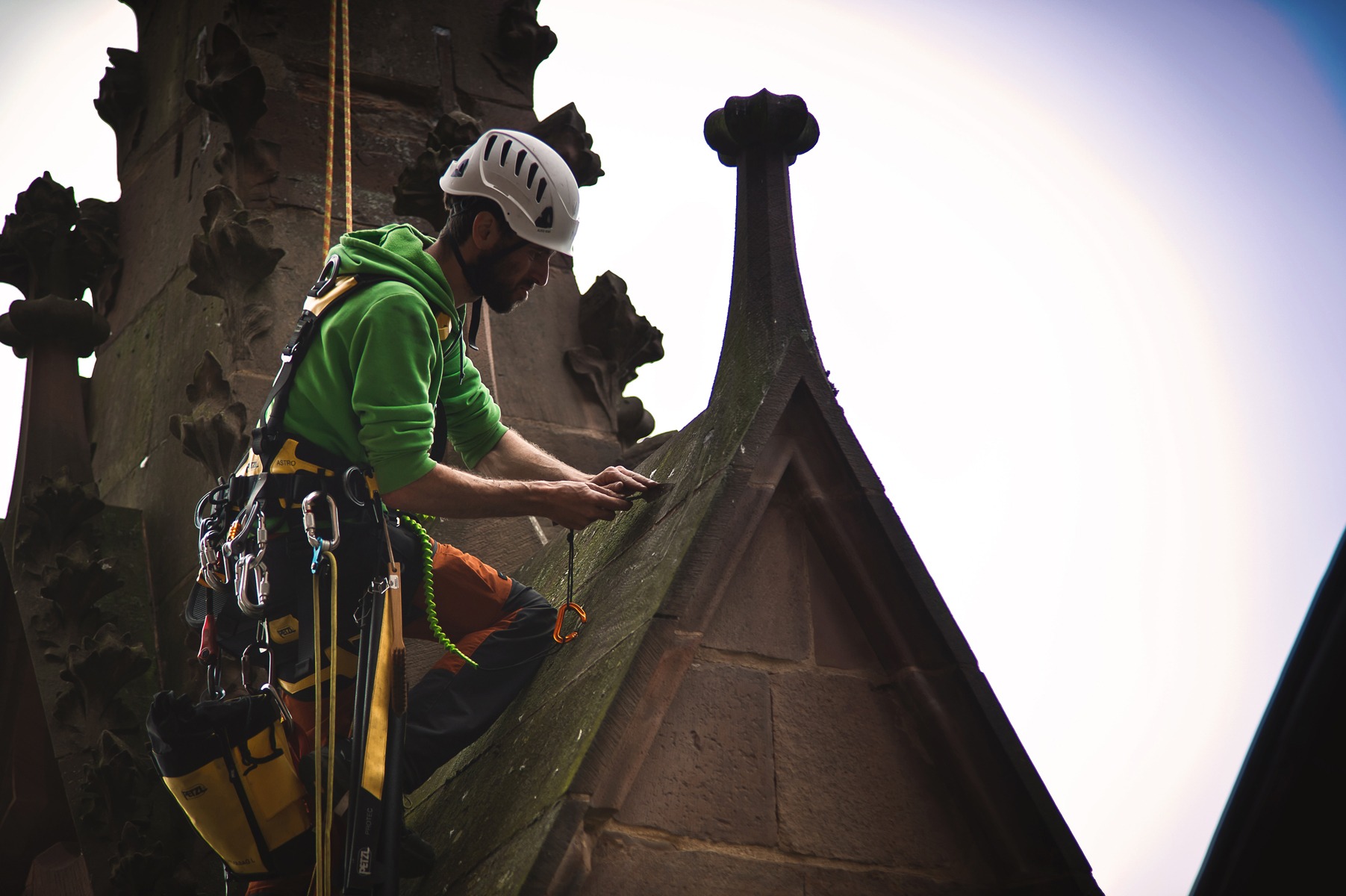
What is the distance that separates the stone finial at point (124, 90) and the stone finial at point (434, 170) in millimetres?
2376

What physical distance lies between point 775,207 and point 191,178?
3612 mm

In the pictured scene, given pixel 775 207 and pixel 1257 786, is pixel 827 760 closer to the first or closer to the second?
pixel 1257 786

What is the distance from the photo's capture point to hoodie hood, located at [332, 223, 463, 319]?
4.38m

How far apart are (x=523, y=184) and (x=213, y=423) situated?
1.93 m

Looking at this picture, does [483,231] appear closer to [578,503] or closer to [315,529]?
[578,503]

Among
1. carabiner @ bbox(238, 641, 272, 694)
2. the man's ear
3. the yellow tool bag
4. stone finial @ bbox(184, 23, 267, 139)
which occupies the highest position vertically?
stone finial @ bbox(184, 23, 267, 139)

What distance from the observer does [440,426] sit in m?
4.91

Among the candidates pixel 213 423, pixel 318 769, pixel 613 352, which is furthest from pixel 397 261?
pixel 613 352

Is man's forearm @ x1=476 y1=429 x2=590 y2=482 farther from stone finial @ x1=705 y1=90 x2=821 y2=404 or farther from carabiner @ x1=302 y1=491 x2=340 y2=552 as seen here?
carabiner @ x1=302 y1=491 x2=340 y2=552

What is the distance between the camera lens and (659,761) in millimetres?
3658

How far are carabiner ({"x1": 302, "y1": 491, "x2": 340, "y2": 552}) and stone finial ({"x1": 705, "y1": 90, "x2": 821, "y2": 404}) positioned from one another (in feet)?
3.52

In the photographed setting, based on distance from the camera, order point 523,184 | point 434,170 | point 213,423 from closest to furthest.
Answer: point 523,184 < point 213,423 < point 434,170

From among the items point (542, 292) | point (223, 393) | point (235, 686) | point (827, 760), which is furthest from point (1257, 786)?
point (542, 292)

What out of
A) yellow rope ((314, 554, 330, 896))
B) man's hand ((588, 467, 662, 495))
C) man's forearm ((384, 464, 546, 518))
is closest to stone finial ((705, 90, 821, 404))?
man's hand ((588, 467, 662, 495))
